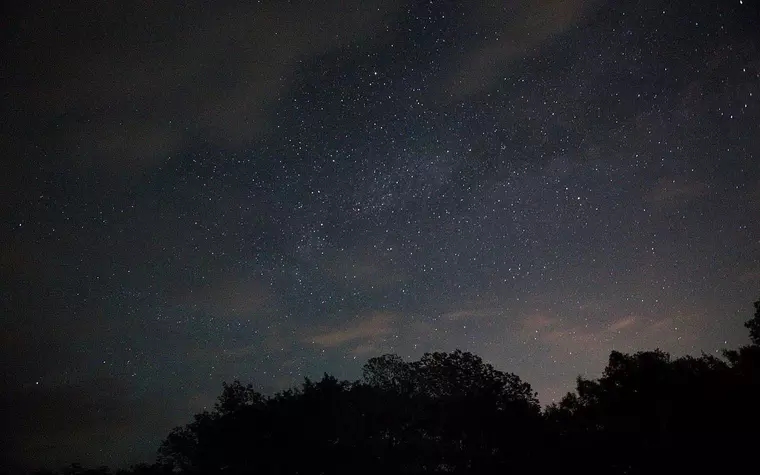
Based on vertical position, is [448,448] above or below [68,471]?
below

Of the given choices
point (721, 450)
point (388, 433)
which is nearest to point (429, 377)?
point (388, 433)

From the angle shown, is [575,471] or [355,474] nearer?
[575,471]

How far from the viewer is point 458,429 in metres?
30.6

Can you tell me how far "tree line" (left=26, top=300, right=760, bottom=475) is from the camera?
27047mm

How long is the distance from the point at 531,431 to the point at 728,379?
17.9 metres

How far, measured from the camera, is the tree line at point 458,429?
27047 millimetres

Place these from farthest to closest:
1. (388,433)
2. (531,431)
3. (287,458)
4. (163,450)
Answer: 1. (163,450)
2. (388,433)
3. (287,458)
4. (531,431)

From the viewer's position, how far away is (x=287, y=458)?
31.6m

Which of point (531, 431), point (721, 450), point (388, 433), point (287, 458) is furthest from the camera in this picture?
point (388, 433)

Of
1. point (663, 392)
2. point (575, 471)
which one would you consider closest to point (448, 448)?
point (575, 471)

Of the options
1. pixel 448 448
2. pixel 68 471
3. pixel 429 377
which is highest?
pixel 429 377

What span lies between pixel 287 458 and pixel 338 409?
463cm

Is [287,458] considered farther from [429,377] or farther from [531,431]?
[531,431]

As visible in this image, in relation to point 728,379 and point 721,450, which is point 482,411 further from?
point 728,379
